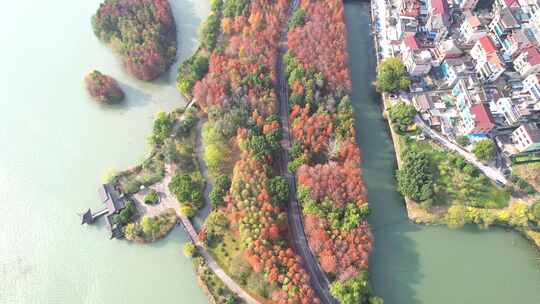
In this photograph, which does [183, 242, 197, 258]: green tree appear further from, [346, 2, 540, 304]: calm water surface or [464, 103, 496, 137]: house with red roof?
[464, 103, 496, 137]: house with red roof

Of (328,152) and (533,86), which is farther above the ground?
(533,86)

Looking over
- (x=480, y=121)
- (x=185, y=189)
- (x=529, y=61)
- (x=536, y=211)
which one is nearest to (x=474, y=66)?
(x=529, y=61)

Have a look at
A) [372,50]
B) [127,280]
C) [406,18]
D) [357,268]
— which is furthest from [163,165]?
[406,18]

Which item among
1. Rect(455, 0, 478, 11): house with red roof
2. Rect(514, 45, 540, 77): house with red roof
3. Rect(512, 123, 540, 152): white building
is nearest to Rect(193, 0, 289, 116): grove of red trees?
Rect(455, 0, 478, 11): house with red roof

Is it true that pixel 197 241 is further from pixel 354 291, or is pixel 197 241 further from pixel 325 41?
pixel 325 41

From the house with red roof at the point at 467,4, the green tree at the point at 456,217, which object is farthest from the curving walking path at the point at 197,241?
the house with red roof at the point at 467,4

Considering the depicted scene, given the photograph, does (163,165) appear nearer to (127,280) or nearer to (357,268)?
(127,280)

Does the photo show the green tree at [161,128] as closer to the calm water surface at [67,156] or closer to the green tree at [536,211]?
the calm water surface at [67,156]
